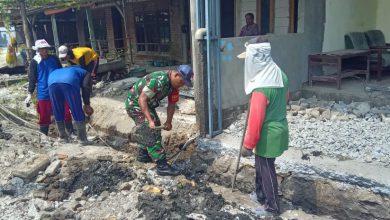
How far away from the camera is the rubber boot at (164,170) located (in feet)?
14.8

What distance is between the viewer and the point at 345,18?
8.05 meters

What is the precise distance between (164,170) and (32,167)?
169cm

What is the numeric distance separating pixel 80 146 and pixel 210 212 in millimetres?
2842

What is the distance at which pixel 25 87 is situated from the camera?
32.5ft

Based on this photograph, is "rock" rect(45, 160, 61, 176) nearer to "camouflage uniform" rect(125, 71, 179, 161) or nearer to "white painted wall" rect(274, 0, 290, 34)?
"camouflage uniform" rect(125, 71, 179, 161)

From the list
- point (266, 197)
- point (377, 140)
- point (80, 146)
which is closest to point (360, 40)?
point (377, 140)

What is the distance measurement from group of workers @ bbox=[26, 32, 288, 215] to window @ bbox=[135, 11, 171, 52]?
635 cm

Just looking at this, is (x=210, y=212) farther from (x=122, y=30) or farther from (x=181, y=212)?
(x=122, y=30)

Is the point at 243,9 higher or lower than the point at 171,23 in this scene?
higher

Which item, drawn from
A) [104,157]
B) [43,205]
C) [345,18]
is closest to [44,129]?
[104,157]

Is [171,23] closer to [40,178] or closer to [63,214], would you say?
[40,178]

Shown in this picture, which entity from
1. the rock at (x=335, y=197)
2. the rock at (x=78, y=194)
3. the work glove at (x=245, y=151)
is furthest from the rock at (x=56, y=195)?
the rock at (x=335, y=197)

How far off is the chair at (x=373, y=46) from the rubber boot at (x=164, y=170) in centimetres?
478

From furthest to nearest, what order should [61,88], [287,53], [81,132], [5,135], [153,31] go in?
[153,31] < [287,53] < [5,135] < [81,132] < [61,88]
